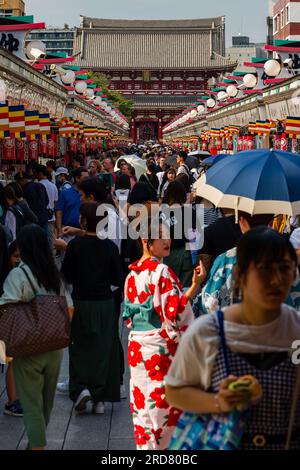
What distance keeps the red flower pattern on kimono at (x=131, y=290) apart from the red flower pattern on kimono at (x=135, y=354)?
0.26m

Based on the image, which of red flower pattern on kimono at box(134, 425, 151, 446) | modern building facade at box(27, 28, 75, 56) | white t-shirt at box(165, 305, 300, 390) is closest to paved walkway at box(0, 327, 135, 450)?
red flower pattern on kimono at box(134, 425, 151, 446)

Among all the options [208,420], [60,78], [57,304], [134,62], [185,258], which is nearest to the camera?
[208,420]

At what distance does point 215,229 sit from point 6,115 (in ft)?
24.4

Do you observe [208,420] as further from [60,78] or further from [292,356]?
[60,78]

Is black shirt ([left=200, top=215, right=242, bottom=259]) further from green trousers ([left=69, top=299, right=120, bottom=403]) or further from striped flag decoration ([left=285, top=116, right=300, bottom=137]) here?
striped flag decoration ([left=285, top=116, right=300, bottom=137])

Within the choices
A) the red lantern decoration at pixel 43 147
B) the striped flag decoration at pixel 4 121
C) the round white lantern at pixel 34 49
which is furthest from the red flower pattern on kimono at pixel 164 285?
the round white lantern at pixel 34 49

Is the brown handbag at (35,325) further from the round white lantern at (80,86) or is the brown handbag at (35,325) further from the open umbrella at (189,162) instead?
the round white lantern at (80,86)

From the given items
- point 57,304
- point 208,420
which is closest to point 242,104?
point 57,304

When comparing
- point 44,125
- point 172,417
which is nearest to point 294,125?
point 44,125

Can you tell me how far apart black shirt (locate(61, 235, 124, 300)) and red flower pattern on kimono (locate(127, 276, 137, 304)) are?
122 cm

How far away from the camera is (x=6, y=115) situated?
12.7 m

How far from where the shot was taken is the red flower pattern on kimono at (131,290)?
5.17 m

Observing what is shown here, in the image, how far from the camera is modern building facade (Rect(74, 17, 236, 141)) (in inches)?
3642

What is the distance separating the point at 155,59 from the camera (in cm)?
9562
